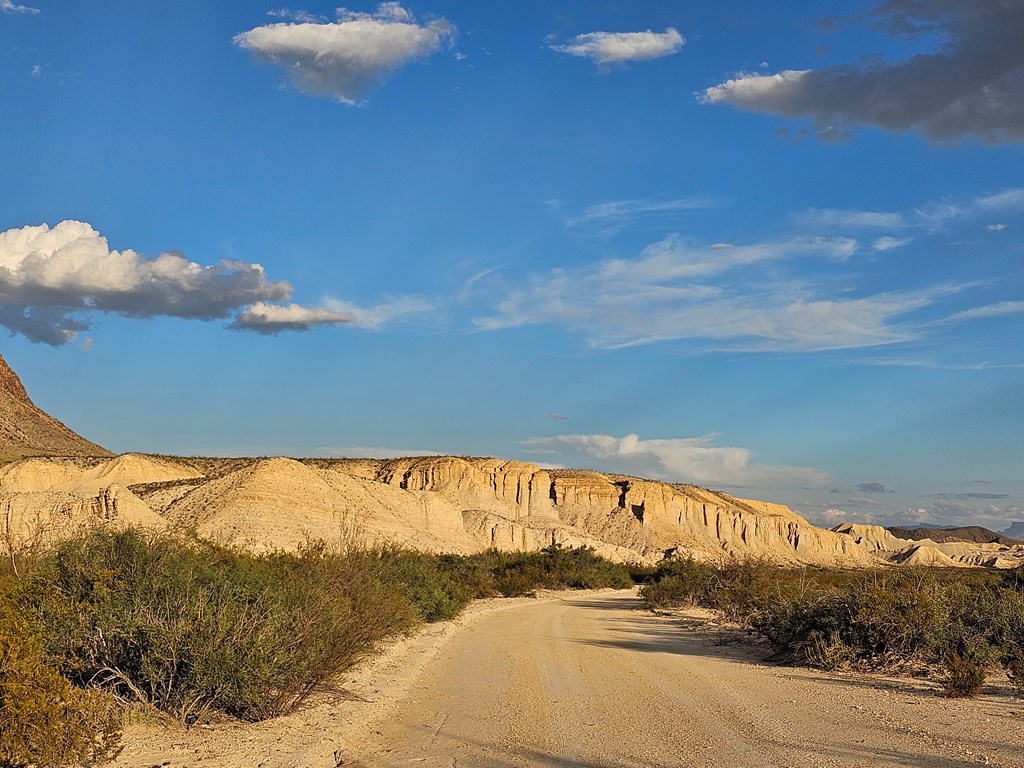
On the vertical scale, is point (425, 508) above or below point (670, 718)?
above

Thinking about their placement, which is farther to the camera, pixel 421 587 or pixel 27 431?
pixel 27 431

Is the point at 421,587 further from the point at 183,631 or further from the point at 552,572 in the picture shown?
the point at 552,572

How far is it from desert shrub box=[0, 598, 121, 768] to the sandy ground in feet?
3.24

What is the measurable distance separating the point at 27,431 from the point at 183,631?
328 ft

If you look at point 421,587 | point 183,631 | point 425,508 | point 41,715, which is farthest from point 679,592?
point 425,508

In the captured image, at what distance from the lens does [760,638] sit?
2205 cm

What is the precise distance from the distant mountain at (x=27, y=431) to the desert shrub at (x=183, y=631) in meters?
78.8

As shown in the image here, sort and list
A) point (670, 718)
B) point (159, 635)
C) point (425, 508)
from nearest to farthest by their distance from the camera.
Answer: point (159, 635)
point (670, 718)
point (425, 508)

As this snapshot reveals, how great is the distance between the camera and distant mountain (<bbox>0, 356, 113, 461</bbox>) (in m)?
88.3

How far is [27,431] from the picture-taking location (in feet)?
319

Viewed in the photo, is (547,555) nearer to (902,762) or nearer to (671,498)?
(902,762)

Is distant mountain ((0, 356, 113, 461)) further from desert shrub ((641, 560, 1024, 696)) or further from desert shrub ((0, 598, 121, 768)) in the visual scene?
desert shrub ((0, 598, 121, 768))

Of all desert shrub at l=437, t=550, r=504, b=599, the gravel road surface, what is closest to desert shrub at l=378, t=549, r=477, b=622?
the gravel road surface

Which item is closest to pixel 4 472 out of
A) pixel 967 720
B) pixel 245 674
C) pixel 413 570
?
pixel 413 570
